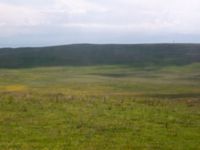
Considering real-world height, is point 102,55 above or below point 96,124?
above

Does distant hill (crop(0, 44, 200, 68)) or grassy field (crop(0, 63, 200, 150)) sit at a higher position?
distant hill (crop(0, 44, 200, 68))

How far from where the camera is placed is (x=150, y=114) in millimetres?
35000

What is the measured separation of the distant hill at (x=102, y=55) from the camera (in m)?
137

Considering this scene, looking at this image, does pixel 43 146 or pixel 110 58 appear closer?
pixel 43 146

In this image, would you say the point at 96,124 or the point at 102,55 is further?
the point at 102,55

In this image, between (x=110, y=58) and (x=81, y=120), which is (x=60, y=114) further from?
(x=110, y=58)

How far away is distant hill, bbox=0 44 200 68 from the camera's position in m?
137

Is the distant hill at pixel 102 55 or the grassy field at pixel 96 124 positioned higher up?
the distant hill at pixel 102 55

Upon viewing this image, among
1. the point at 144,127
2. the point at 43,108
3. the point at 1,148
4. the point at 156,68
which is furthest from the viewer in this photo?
the point at 156,68

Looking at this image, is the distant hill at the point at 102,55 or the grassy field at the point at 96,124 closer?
the grassy field at the point at 96,124

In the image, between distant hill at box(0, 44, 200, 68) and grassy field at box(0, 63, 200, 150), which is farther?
distant hill at box(0, 44, 200, 68)

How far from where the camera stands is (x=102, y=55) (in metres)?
146

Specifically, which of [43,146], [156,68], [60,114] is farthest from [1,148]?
[156,68]

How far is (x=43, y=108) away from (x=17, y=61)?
107m
